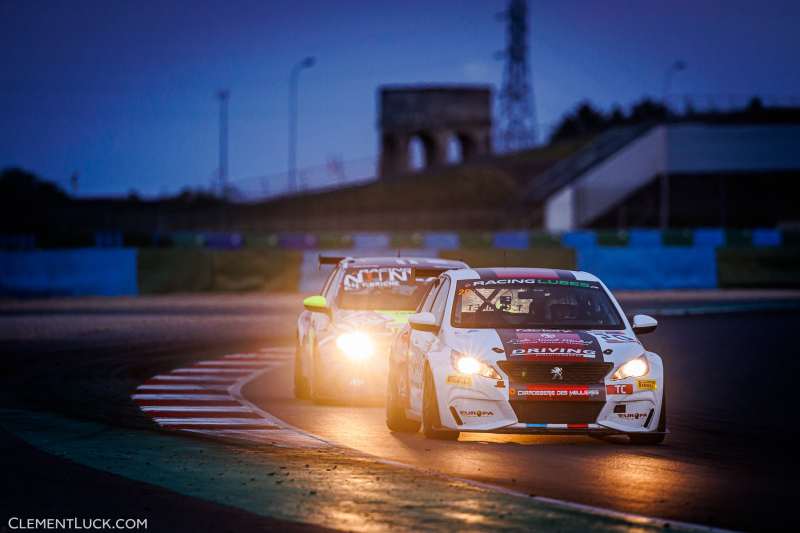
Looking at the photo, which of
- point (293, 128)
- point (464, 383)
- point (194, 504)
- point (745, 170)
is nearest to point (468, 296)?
point (464, 383)

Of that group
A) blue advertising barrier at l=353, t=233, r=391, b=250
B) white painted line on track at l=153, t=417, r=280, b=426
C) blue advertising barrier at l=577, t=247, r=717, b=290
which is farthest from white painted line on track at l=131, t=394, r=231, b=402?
blue advertising barrier at l=577, t=247, r=717, b=290

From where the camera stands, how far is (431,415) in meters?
11.2

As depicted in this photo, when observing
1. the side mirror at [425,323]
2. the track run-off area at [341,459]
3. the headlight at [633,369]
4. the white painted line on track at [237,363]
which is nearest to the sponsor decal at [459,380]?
the track run-off area at [341,459]

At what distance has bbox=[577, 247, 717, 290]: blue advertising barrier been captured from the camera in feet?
131

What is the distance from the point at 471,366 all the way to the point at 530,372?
46cm

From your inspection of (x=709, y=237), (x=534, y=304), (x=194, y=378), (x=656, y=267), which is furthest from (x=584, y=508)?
(x=709, y=237)

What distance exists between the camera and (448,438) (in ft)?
37.2

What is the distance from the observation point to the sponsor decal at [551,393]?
1079 centimetres

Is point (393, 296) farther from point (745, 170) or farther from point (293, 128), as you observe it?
point (293, 128)

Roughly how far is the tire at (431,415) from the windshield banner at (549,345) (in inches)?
25.8

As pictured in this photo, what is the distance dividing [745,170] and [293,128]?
88.8 ft

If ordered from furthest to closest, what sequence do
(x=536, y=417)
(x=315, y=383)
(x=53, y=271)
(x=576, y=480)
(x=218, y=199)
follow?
1. (x=218, y=199)
2. (x=53, y=271)
3. (x=315, y=383)
4. (x=536, y=417)
5. (x=576, y=480)

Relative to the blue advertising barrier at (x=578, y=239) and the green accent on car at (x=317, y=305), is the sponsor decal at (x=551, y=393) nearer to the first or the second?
the green accent on car at (x=317, y=305)

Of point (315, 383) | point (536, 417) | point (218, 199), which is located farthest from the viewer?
point (218, 199)
